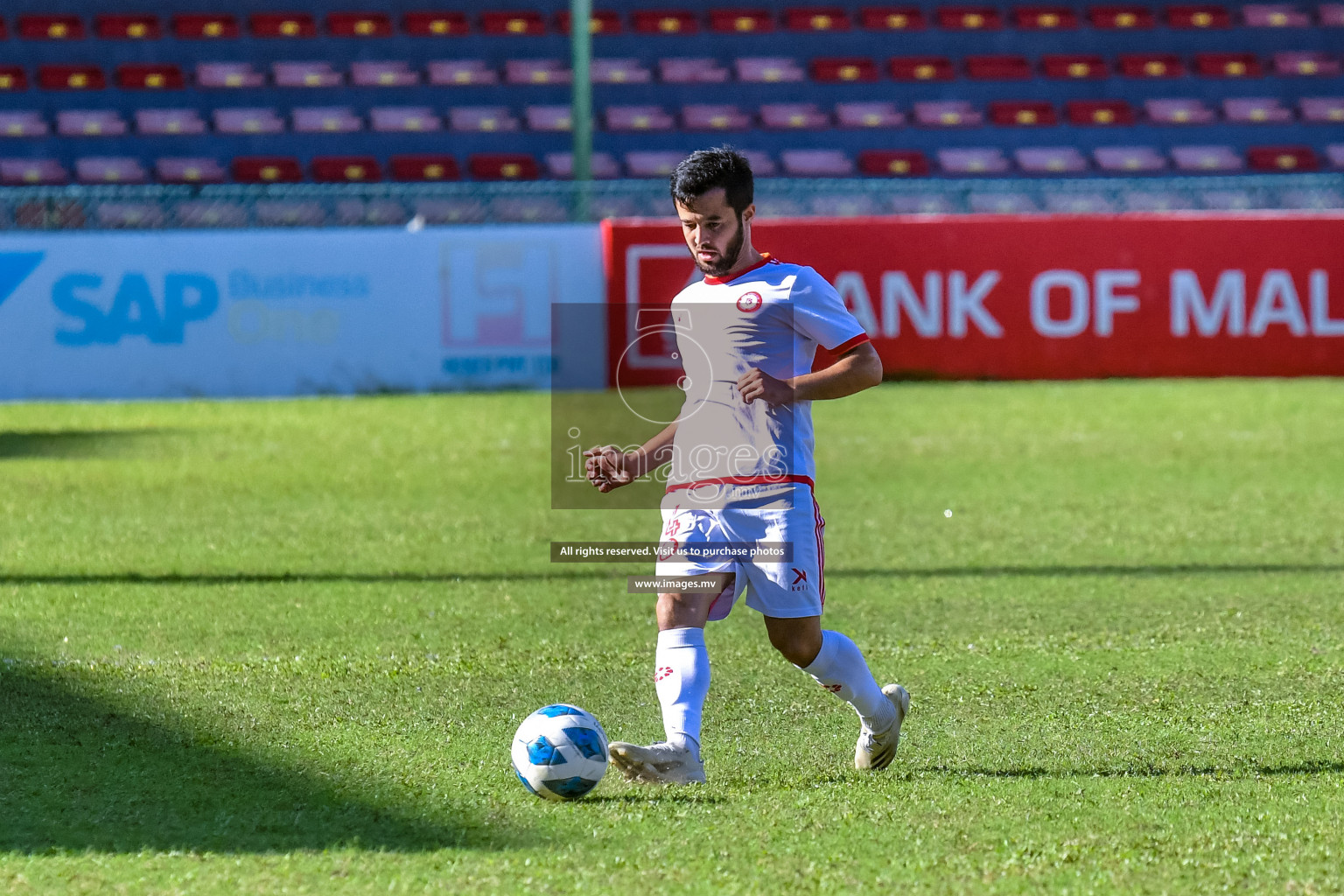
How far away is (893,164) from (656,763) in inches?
897

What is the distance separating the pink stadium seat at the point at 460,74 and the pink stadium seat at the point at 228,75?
2802mm

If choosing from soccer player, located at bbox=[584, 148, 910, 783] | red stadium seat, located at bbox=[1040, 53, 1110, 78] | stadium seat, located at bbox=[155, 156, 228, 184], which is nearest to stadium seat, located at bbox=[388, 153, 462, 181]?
stadium seat, located at bbox=[155, 156, 228, 184]

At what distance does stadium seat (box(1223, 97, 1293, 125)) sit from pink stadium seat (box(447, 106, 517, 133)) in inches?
467

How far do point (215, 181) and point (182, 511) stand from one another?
16948mm

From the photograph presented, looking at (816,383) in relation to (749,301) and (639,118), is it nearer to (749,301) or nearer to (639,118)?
(749,301)

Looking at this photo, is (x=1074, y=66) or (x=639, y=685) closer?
(x=639, y=685)

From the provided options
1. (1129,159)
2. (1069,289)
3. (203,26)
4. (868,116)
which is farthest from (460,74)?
(1069,289)

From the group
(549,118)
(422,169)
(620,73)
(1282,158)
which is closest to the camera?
(422,169)

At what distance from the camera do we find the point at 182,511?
9.43m

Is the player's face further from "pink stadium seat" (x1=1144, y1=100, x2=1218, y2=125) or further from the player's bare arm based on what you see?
"pink stadium seat" (x1=1144, y1=100, x2=1218, y2=125)

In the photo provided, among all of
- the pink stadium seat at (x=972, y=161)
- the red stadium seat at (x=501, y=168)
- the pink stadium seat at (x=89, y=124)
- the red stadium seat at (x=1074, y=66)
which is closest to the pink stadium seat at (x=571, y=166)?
the red stadium seat at (x=501, y=168)

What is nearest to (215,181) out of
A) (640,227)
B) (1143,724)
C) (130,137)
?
(130,137)

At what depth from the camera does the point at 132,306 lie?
1614 cm

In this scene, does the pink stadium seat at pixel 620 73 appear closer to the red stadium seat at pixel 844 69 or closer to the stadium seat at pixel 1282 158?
the red stadium seat at pixel 844 69
